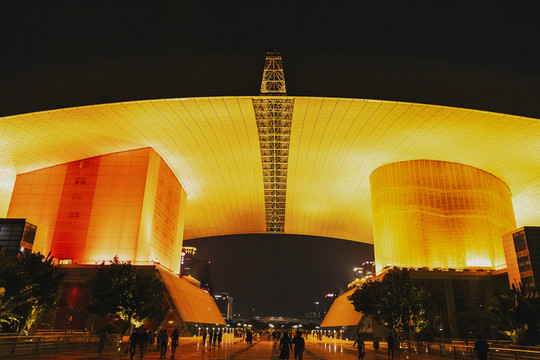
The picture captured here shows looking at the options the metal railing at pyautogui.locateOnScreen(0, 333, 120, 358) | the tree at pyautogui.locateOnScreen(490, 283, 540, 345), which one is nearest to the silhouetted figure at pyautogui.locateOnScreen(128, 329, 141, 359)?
the metal railing at pyautogui.locateOnScreen(0, 333, 120, 358)

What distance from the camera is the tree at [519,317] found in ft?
58.2

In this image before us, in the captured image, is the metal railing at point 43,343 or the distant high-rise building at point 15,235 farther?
the distant high-rise building at point 15,235

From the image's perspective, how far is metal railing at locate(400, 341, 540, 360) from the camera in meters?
14.1

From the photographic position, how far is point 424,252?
40.2 m

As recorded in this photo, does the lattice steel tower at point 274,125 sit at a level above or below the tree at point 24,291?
above

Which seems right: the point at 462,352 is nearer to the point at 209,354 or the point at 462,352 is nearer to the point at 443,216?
the point at 209,354

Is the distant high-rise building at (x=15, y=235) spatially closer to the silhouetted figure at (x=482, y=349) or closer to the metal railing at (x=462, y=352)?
the metal railing at (x=462, y=352)

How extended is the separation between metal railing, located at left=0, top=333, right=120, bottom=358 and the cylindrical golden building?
29.7m

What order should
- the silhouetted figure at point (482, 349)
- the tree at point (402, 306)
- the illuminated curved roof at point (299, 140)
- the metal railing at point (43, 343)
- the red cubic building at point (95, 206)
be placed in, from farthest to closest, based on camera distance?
the red cubic building at point (95, 206) < the illuminated curved roof at point (299, 140) < the tree at point (402, 306) < the metal railing at point (43, 343) < the silhouetted figure at point (482, 349)

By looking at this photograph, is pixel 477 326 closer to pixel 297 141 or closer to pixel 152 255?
pixel 297 141

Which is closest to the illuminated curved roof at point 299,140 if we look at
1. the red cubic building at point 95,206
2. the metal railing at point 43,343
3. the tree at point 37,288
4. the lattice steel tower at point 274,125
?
the lattice steel tower at point 274,125

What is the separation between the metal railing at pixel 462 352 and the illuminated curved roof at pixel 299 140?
16707mm

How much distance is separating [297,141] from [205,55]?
13.3m

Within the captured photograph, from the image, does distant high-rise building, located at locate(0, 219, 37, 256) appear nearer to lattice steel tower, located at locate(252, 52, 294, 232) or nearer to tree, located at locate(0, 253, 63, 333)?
tree, located at locate(0, 253, 63, 333)
